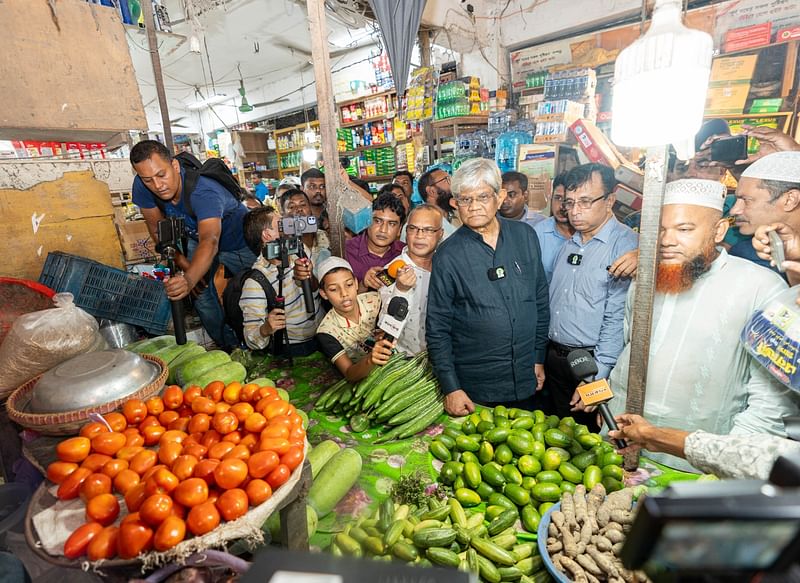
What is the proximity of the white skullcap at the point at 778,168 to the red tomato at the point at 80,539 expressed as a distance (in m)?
3.00

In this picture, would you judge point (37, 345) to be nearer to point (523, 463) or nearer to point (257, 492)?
point (257, 492)

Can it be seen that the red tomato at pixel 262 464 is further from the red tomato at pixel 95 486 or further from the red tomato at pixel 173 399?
the red tomato at pixel 173 399

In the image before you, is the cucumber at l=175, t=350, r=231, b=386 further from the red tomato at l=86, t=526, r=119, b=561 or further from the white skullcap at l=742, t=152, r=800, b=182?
the white skullcap at l=742, t=152, r=800, b=182

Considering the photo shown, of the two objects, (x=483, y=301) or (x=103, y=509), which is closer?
(x=103, y=509)

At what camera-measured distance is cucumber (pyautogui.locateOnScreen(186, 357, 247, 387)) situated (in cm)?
227

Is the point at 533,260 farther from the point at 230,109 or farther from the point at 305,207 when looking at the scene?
the point at 230,109

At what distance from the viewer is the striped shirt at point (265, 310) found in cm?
297

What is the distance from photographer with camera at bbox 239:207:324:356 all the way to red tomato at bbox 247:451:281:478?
1.63m

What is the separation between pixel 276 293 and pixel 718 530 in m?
2.88

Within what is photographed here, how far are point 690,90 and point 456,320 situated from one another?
4.99 ft

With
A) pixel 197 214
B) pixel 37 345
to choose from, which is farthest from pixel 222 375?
pixel 197 214

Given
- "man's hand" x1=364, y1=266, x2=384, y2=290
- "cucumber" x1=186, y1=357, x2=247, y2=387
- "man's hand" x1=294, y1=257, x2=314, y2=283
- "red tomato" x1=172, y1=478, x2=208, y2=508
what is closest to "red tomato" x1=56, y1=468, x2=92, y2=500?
"red tomato" x1=172, y1=478, x2=208, y2=508

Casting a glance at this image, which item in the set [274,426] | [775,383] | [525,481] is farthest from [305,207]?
[775,383]

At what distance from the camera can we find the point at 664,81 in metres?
1.37
